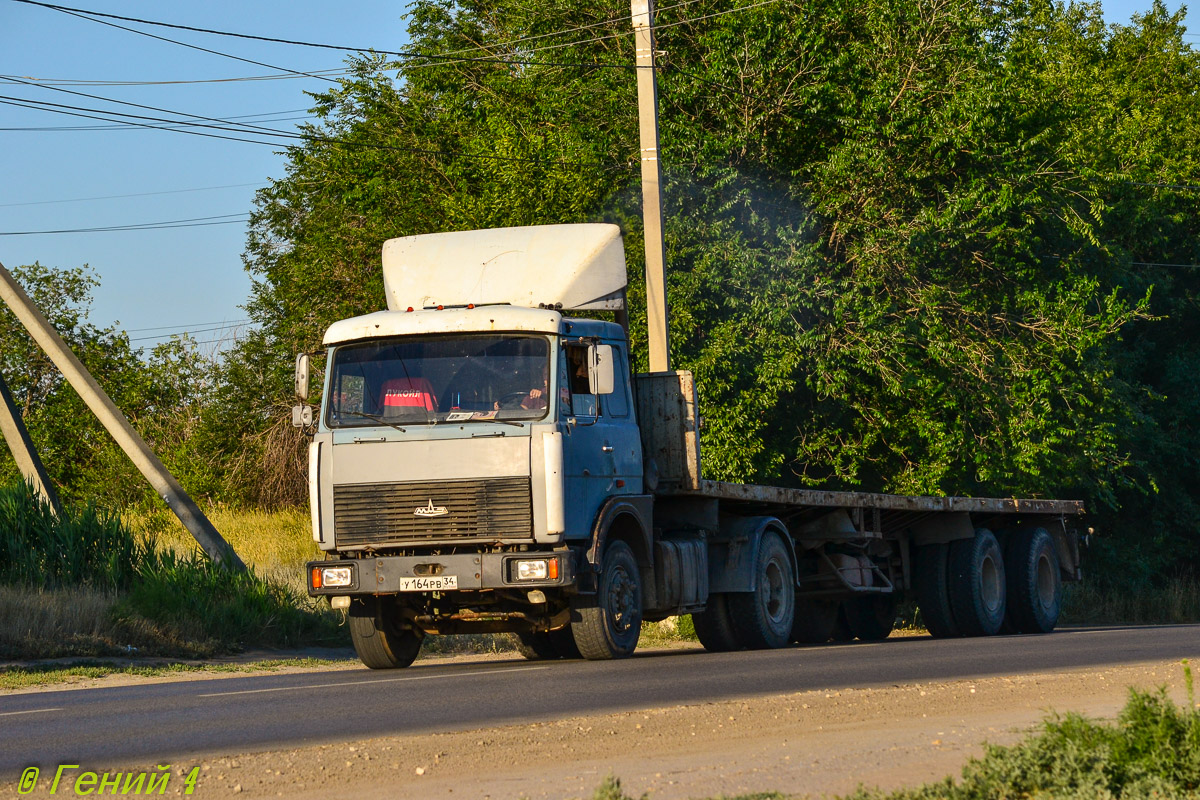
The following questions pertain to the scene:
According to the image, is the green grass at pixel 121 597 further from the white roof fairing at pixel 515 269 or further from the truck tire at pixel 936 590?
the truck tire at pixel 936 590

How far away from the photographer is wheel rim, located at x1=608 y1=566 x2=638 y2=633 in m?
Result: 12.6

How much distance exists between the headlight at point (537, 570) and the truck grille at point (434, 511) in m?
0.23

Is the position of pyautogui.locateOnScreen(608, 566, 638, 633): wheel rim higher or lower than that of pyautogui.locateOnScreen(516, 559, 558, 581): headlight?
lower

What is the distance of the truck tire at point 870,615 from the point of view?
64.4ft

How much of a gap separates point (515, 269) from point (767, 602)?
437 centimetres

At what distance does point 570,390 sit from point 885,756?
624 centimetres

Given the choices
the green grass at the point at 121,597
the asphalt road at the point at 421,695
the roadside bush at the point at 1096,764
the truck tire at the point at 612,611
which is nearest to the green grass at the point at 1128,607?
the asphalt road at the point at 421,695

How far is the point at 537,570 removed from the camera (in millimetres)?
11711

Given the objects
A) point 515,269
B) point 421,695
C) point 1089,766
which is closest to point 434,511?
point 421,695

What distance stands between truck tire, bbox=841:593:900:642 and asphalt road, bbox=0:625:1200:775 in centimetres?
518

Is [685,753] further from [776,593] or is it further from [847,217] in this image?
[847,217]

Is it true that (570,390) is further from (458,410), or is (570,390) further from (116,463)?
(116,463)

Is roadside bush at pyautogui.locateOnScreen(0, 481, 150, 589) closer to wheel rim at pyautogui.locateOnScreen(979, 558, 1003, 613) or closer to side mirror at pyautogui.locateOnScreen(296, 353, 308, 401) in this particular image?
side mirror at pyautogui.locateOnScreen(296, 353, 308, 401)

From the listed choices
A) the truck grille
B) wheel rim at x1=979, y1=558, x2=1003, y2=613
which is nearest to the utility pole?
wheel rim at x1=979, y1=558, x2=1003, y2=613
